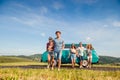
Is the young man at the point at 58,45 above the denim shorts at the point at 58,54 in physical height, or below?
above

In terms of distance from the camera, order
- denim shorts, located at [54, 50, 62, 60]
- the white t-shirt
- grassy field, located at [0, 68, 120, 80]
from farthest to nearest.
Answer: the white t-shirt < denim shorts, located at [54, 50, 62, 60] < grassy field, located at [0, 68, 120, 80]

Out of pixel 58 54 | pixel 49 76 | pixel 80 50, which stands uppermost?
pixel 80 50

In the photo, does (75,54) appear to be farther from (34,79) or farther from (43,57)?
(34,79)

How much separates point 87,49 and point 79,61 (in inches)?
64.9

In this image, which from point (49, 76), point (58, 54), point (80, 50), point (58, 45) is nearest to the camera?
point (49, 76)

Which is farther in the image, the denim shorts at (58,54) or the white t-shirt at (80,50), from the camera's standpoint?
the white t-shirt at (80,50)

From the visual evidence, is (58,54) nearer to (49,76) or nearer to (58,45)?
(58,45)

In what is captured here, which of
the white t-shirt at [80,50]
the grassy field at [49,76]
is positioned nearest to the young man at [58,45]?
the grassy field at [49,76]

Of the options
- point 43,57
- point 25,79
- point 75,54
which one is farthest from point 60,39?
point 43,57

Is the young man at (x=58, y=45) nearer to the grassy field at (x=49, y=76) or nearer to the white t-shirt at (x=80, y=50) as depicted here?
the grassy field at (x=49, y=76)

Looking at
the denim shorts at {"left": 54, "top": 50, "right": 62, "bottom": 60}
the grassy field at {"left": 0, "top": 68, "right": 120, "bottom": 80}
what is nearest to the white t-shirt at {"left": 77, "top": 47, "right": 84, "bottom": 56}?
the denim shorts at {"left": 54, "top": 50, "right": 62, "bottom": 60}

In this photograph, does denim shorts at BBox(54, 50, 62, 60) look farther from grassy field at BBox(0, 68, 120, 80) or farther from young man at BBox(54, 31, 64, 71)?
grassy field at BBox(0, 68, 120, 80)

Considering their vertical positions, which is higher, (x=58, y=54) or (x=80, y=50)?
(x=80, y=50)

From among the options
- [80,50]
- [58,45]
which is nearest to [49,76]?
[58,45]
